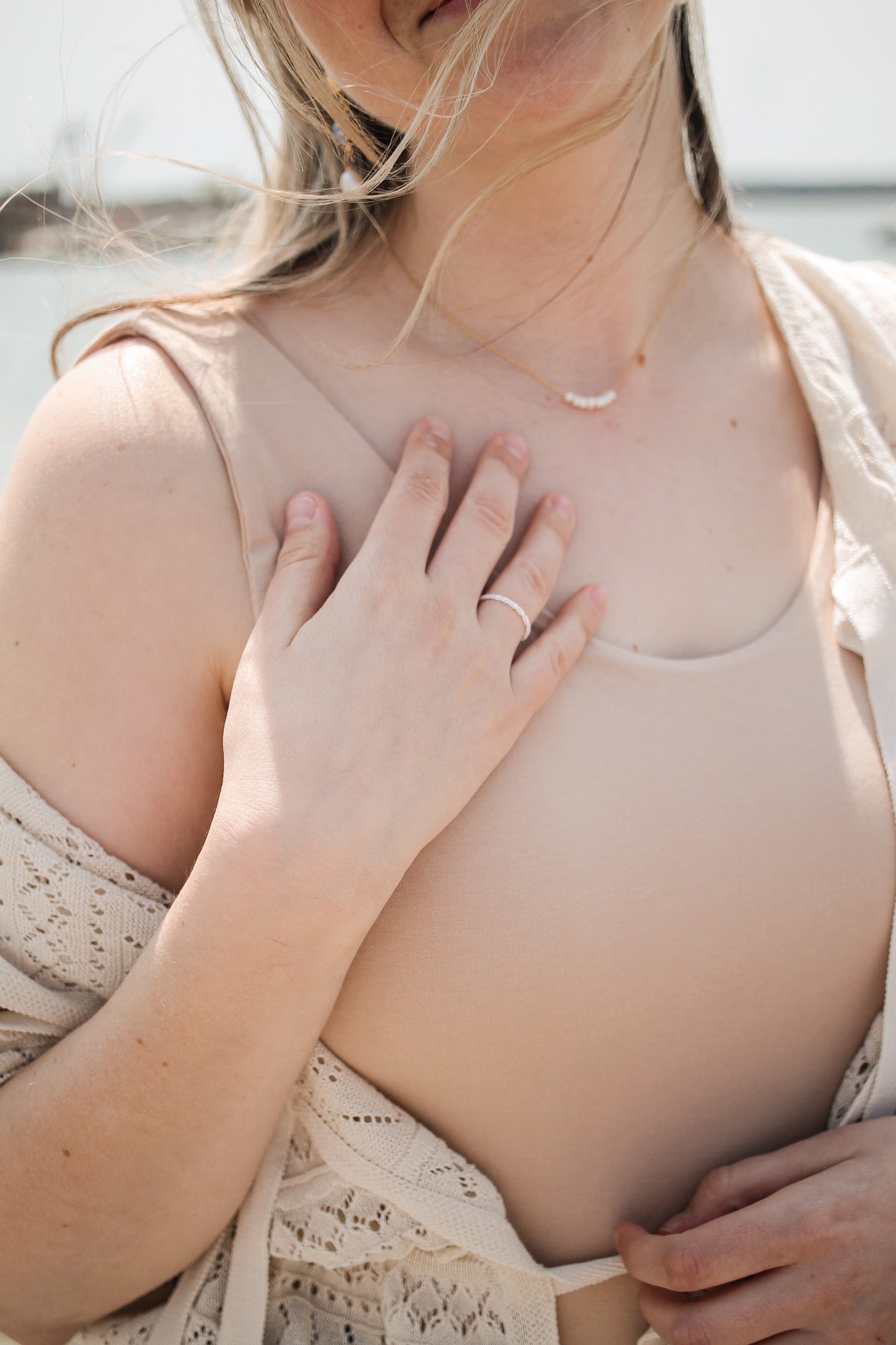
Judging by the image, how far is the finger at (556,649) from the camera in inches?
34.4

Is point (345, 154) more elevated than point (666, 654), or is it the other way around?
point (345, 154)

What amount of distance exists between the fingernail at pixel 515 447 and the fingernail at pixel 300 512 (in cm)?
21

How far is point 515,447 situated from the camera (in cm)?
99

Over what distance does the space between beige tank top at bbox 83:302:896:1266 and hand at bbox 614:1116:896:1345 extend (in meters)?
0.09

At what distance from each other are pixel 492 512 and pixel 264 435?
24 centimetres

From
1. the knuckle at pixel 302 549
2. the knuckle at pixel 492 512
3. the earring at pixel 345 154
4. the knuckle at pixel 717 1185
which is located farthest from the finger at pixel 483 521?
the knuckle at pixel 717 1185

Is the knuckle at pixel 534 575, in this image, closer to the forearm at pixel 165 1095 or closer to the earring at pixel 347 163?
the forearm at pixel 165 1095

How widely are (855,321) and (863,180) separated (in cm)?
103

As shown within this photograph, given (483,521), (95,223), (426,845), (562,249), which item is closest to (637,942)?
(426,845)

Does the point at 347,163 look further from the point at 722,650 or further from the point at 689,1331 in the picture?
the point at 689,1331

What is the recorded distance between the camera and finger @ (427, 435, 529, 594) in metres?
0.89

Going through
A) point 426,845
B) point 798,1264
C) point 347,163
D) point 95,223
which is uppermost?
point 95,223

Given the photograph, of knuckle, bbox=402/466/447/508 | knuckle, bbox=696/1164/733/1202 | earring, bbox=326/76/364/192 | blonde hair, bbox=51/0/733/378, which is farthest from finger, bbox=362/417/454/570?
knuckle, bbox=696/1164/733/1202

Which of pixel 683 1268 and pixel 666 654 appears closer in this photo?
pixel 683 1268
